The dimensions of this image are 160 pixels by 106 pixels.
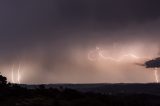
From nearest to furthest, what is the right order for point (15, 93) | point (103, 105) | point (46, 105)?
point (46, 105)
point (103, 105)
point (15, 93)

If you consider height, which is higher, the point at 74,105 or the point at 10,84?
the point at 10,84

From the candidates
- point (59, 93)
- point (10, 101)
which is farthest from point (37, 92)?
point (10, 101)

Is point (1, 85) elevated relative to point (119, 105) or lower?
elevated

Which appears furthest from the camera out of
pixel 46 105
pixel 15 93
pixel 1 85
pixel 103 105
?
pixel 1 85

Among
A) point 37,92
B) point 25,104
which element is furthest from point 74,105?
point 37,92

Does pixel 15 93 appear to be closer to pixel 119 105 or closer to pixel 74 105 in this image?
pixel 74 105

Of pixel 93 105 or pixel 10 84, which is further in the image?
pixel 10 84

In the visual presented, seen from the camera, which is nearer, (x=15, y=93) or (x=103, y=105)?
(x=103, y=105)

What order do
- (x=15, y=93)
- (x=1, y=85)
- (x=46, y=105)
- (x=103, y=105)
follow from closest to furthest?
→ (x=46, y=105) < (x=103, y=105) < (x=15, y=93) < (x=1, y=85)

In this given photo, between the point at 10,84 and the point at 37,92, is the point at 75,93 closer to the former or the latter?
the point at 37,92

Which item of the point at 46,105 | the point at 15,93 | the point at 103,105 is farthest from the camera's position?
the point at 15,93
